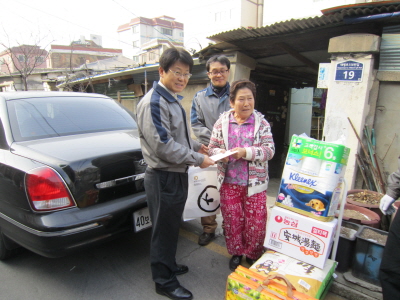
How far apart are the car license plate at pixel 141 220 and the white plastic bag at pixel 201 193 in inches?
14.9

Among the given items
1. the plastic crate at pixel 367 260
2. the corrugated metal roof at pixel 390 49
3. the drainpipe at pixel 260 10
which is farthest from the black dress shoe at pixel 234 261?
the drainpipe at pixel 260 10

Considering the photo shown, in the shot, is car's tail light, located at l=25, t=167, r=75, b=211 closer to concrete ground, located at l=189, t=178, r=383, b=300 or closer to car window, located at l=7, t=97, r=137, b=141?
car window, located at l=7, t=97, r=137, b=141

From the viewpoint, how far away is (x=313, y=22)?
11.7 ft

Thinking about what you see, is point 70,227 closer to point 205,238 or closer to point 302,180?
point 205,238

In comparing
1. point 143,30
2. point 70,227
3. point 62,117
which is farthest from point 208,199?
point 143,30

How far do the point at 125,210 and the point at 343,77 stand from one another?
3228 mm

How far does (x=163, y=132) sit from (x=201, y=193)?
40.7 inches

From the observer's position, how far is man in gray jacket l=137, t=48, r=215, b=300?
1.86m

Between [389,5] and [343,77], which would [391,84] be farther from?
[389,5]

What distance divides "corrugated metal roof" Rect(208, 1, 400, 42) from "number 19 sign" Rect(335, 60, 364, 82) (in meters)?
0.53

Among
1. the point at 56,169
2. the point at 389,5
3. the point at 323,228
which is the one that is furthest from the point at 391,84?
the point at 56,169

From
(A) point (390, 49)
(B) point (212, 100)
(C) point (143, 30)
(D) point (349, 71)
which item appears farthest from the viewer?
(C) point (143, 30)

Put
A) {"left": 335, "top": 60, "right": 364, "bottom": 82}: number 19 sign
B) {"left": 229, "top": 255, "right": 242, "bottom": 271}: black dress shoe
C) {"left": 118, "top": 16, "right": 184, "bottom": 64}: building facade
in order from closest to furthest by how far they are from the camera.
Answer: {"left": 229, "top": 255, "right": 242, "bottom": 271}: black dress shoe < {"left": 335, "top": 60, "right": 364, "bottom": 82}: number 19 sign < {"left": 118, "top": 16, "right": 184, "bottom": 64}: building facade

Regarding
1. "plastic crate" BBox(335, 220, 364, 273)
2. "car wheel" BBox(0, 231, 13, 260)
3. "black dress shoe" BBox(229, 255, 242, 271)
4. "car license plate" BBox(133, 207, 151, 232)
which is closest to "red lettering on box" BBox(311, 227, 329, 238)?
"plastic crate" BBox(335, 220, 364, 273)
